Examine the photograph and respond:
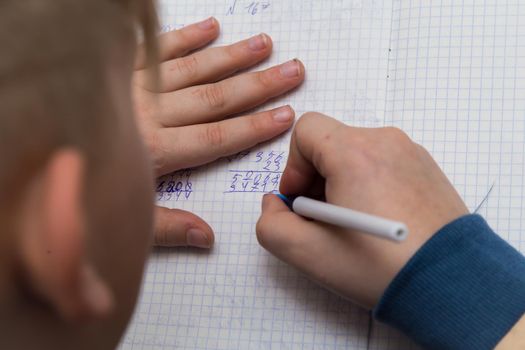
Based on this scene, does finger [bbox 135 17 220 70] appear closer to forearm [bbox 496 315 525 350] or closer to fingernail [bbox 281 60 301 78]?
fingernail [bbox 281 60 301 78]

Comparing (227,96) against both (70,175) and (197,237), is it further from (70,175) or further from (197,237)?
(70,175)

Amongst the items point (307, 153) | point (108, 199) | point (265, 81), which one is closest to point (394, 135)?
point (307, 153)

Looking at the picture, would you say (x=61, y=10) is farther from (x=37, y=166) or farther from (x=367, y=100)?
(x=367, y=100)

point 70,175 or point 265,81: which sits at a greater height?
point 70,175

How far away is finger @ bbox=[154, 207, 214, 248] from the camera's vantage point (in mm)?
667

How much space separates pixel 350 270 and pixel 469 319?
0.33 ft

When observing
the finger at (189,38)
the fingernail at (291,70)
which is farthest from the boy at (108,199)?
the finger at (189,38)

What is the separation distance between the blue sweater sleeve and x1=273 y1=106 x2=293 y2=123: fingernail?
0.75 feet

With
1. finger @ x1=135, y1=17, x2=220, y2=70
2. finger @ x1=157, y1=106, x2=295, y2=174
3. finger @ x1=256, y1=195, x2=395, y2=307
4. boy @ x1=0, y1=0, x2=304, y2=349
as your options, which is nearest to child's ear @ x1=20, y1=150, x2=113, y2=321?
boy @ x1=0, y1=0, x2=304, y2=349

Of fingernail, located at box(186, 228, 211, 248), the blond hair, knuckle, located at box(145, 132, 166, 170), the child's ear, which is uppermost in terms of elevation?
the blond hair

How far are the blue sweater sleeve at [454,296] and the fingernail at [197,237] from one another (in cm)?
20

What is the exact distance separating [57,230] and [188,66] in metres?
0.50

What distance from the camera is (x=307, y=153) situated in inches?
23.7

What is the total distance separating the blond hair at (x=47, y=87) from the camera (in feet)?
1.05
